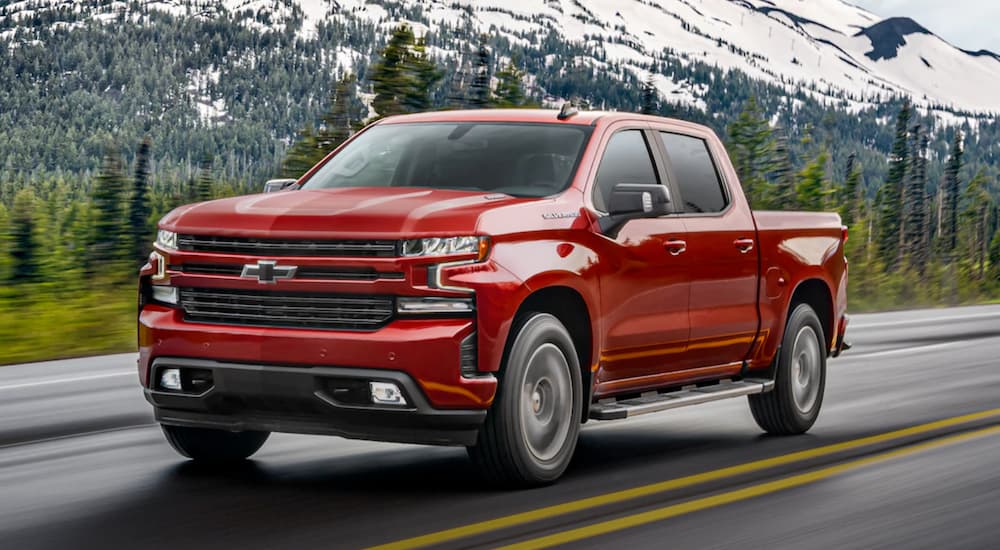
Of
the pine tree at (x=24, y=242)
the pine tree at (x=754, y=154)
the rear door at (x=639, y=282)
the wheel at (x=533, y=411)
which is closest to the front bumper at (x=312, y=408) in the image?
the wheel at (x=533, y=411)

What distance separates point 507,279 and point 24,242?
14021 millimetres

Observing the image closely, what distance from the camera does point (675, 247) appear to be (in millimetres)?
8242

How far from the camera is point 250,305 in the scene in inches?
266

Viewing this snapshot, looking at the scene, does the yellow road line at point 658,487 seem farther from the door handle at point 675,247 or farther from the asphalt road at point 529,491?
the door handle at point 675,247

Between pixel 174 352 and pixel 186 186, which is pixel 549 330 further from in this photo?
pixel 186 186

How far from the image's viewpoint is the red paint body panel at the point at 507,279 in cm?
654

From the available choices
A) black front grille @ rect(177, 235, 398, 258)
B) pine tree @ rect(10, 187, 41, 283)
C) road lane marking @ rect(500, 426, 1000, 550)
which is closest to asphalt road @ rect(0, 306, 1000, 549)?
road lane marking @ rect(500, 426, 1000, 550)

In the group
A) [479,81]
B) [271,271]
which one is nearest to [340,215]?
[271,271]

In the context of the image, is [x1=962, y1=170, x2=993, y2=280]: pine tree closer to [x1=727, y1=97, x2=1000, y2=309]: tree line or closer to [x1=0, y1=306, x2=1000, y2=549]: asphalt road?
[x1=727, y1=97, x2=1000, y2=309]: tree line

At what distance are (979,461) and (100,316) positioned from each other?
Result: 10.5m

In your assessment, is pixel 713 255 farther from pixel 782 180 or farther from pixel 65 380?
pixel 782 180

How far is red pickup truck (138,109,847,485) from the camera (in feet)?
21.5

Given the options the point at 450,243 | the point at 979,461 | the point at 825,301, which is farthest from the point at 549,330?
the point at 825,301

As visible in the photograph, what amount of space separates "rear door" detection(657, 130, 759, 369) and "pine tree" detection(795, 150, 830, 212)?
1534 inches
